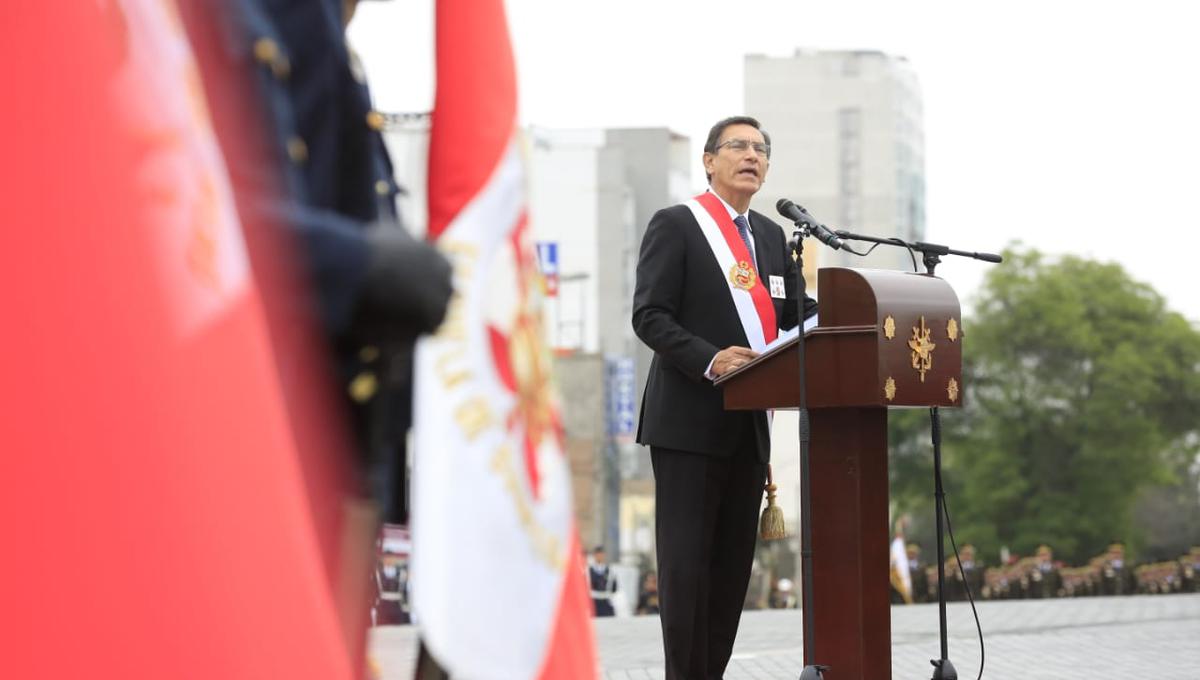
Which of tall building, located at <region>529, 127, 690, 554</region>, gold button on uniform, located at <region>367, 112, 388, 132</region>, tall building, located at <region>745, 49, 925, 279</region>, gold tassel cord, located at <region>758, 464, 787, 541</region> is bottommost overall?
gold tassel cord, located at <region>758, 464, 787, 541</region>

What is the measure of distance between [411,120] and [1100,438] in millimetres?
62125

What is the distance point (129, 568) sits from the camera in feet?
4.54

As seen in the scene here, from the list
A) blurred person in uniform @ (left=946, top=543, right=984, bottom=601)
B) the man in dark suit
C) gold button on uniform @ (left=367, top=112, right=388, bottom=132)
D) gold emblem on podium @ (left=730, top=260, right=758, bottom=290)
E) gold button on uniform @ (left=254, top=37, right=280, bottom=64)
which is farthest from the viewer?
blurred person in uniform @ (left=946, top=543, right=984, bottom=601)

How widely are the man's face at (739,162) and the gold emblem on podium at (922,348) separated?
37.1 inches

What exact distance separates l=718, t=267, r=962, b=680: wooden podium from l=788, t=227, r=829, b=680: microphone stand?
3cm

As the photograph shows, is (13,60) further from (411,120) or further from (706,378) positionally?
(706,378)

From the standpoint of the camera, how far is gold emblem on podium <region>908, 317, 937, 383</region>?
693 cm

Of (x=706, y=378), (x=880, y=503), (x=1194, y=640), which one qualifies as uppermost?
(x=706, y=378)

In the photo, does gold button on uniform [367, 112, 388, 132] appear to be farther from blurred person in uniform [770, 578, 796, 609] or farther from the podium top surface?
blurred person in uniform [770, 578, 796, 609]

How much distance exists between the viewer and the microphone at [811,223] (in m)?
6.86

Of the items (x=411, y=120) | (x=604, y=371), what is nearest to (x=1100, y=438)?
(x=604, y=371)

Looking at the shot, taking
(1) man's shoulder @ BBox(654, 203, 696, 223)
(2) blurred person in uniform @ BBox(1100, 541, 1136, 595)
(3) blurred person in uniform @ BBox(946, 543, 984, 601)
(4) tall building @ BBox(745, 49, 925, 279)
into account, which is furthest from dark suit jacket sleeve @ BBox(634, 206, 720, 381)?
(4) tall building @ BBox(745, 49, 925, 279)

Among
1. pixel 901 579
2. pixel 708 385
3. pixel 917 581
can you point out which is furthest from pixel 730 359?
pixel 917 581

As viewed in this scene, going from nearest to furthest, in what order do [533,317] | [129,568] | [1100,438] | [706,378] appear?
1. [129,568]
2. [533,317]
3. [706,378]
4. [1100,438]
